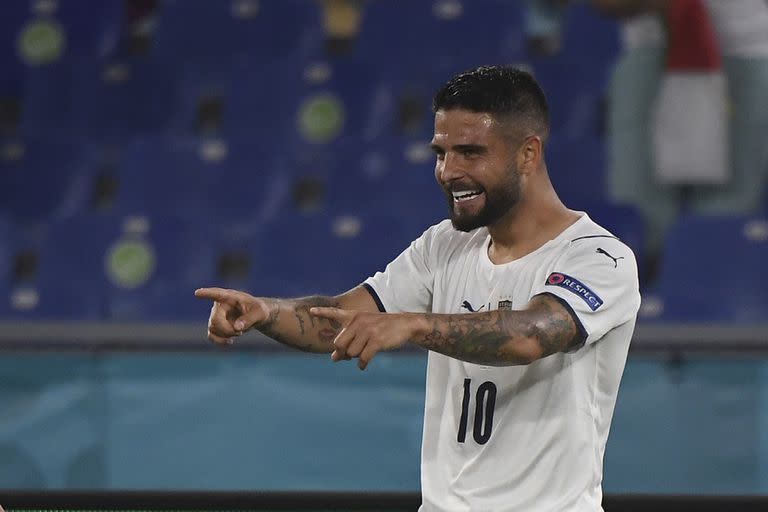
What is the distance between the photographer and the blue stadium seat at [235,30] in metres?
6.98

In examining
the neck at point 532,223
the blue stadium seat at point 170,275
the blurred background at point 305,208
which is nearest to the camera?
the neck at point 532,223

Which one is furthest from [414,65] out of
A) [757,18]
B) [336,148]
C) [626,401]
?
[626,401]

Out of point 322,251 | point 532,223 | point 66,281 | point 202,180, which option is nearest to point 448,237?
point 532,223

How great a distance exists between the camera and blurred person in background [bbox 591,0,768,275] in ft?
19.3

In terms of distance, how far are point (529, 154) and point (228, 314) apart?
23.9 inches

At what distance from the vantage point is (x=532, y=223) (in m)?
2.23

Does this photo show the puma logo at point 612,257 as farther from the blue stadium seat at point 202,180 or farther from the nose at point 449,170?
the blue stadium seat at point 202,180

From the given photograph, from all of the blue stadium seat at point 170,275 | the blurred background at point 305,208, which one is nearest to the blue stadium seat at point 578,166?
the blurred background at point 305,208

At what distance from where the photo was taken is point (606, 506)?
2.42 metres

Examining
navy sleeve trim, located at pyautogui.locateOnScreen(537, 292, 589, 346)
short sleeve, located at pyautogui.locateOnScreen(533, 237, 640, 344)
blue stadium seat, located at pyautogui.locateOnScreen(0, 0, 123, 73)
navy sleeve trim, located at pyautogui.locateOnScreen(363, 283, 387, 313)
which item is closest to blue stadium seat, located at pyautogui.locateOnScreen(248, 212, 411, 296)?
blue stadium seat, located at pyautogui.locateOnScreen(0, 0, 123, 73)

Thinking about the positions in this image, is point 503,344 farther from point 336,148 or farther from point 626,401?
point 336,148

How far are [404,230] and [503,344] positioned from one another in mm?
4048

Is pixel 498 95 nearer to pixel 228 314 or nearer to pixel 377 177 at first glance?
pixel 228 314

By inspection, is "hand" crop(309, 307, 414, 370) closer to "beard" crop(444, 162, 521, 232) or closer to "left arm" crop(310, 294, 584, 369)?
"left arm" crop(310, 294, 584, 369)
